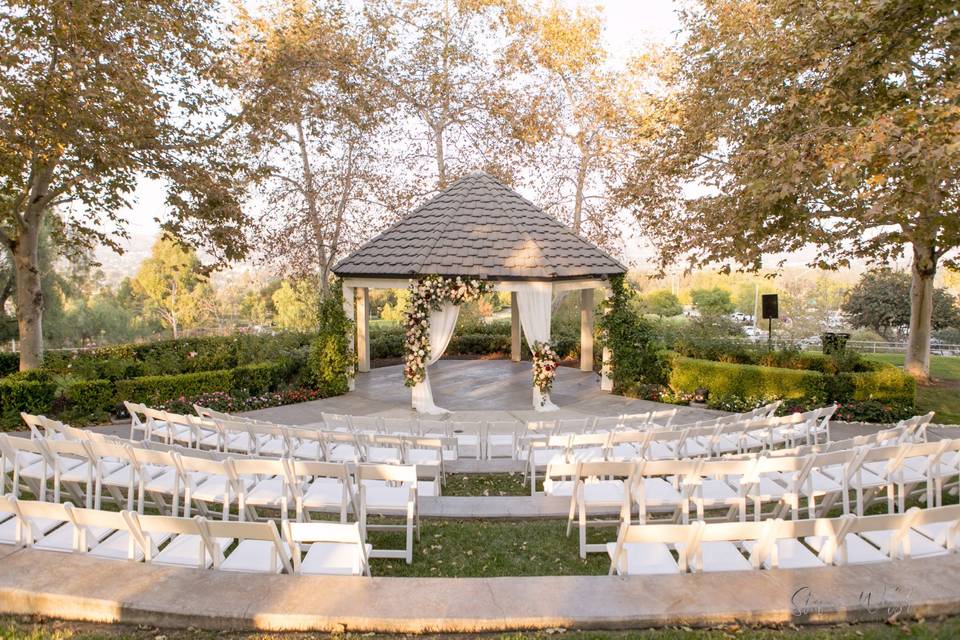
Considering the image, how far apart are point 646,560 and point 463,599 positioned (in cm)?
147

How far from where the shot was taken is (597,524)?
6125 mm

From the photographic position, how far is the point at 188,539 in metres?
4.94

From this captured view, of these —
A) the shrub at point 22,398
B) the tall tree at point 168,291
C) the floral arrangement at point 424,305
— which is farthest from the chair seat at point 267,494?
the tall tree at point 168,291

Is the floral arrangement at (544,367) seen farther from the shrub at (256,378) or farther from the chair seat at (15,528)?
the chair seat at (15,528)

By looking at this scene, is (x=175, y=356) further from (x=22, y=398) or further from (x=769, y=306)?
(x=769, y=306)

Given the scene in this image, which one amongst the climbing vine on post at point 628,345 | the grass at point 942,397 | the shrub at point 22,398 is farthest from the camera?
the climbing vine on post at point 628,345

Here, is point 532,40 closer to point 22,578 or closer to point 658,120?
point 658,120

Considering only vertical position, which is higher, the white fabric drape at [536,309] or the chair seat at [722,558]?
the white fabric drape at [536,309]

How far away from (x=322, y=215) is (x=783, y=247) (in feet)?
55.6

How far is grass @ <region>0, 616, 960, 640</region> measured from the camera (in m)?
3.77

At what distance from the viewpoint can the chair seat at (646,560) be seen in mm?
4527

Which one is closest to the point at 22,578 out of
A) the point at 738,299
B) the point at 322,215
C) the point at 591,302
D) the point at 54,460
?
the point at 54,460

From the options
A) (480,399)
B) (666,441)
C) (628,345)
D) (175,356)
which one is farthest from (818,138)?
(175,356)

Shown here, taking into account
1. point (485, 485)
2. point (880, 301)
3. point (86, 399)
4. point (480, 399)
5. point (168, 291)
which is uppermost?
point (168, 291)
